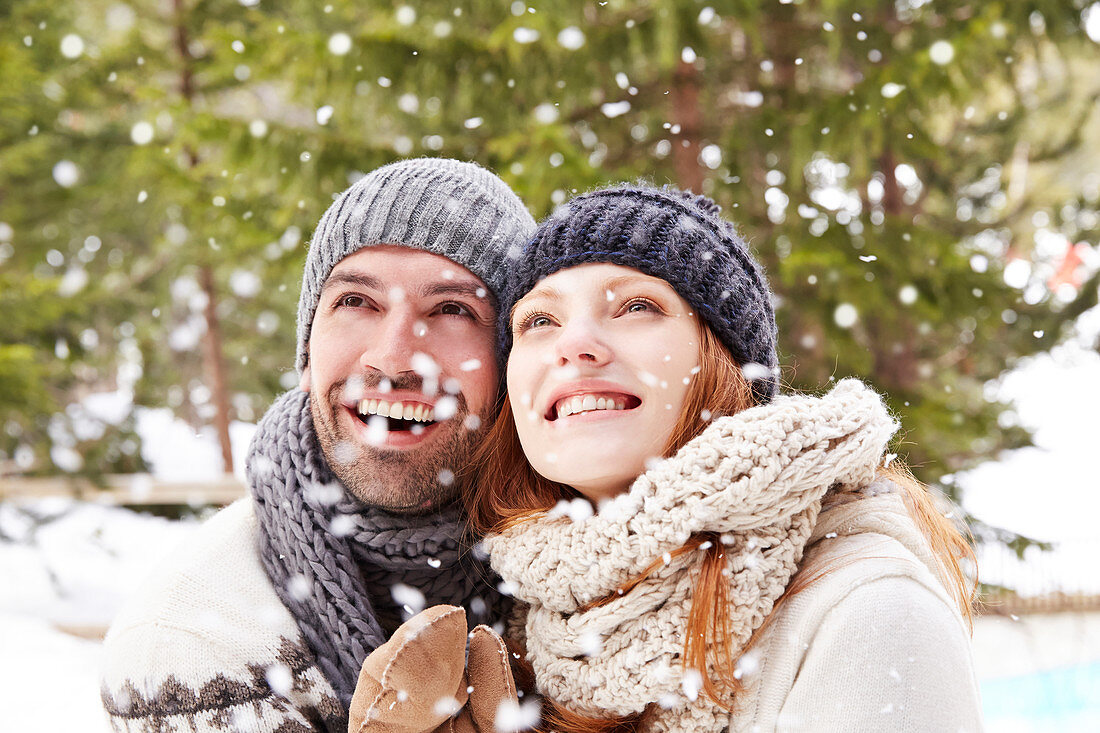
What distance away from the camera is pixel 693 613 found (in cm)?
160

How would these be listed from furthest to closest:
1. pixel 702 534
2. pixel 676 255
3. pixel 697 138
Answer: pixel 697 138, pixel 676 255, pixel 702 534

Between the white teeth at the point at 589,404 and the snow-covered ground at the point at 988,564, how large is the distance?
4.34 meters

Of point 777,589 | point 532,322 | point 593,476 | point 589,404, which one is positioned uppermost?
point 532,322

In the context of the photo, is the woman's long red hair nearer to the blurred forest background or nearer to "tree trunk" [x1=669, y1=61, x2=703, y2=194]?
the blurred forest background

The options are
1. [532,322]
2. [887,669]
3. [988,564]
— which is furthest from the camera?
[988,564]

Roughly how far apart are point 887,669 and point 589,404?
75 cm

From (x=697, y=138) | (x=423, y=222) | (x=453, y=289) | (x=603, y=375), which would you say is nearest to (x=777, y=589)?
(x=603, y=375)

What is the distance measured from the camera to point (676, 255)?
1881 mm

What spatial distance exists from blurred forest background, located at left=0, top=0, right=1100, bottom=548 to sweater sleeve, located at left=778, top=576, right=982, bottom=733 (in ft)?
5.08

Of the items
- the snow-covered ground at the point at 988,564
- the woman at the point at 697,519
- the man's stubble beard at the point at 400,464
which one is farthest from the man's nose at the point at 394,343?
the snow-covered ground at the point at 988,564

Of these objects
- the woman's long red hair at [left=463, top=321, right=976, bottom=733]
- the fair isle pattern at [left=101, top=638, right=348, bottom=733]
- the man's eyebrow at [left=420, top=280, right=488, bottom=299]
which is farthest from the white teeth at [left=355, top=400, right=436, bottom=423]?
the fair isle pattern at [left=101, top=638, right=348, bottom=733]

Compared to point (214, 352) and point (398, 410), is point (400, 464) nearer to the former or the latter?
point (398, 410)

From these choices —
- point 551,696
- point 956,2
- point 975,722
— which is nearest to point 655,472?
point 551,696

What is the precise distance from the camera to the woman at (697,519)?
149 centimetres
